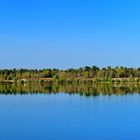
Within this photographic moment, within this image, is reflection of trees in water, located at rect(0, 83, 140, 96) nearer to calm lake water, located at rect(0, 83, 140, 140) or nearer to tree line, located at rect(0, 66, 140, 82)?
calm lake water, located at rect(0, 83, 140, 140)

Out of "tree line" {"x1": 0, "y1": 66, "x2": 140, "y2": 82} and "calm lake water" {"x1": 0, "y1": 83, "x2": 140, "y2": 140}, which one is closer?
"calm lake water" {"x1": 0, "y1": 83, "x2": 140, "y2": 140}

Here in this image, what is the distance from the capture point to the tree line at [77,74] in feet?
287

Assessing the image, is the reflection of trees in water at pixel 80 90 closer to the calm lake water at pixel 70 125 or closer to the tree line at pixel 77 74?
the calm lake water at pixel 70 125

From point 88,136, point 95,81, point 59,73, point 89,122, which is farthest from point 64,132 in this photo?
point 59,73

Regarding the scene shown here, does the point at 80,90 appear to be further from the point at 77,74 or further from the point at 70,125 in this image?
the point at 77,74

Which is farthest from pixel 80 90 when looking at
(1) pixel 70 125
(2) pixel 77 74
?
(2) pixel 77 74

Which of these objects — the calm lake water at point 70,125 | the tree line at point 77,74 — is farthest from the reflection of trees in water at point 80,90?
the tree line at point 77,74

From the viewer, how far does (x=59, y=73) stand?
308 feet

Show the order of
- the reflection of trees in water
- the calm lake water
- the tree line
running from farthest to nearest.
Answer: the tree line
the reflection of trees in water
the calm lake water

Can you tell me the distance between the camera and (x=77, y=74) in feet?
310

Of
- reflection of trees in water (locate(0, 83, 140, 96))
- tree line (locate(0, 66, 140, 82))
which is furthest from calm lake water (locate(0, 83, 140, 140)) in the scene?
tree line (locate(0, 66, 140, 82))

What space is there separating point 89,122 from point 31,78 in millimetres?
78067

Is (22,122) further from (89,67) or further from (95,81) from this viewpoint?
(89,67)

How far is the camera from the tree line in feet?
287
